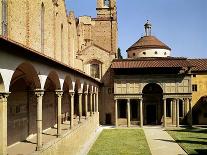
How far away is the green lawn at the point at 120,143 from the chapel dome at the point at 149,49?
58.7ft

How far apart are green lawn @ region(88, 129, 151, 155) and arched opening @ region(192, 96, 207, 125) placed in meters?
9.88

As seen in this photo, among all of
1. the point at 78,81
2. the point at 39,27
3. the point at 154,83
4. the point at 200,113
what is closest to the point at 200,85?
the point at 200,113

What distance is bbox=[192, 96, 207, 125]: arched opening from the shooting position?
38.4m

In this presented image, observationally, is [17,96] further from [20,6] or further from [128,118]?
[128,118]

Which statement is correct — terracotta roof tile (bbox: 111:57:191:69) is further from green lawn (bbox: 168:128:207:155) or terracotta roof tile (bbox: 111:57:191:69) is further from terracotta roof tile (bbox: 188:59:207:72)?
green lawn (bbox: 168:128:207:155)

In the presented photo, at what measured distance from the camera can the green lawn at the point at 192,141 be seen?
70.8 feet

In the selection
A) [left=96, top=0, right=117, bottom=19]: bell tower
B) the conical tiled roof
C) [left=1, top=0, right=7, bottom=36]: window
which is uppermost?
[left=96, top=0, right=117, bottom=19]: bell tower

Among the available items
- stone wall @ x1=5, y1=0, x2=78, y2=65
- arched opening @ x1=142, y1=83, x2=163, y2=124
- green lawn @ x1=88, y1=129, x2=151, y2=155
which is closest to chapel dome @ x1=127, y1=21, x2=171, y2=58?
arched opening @ x1=142, y1=83, x2=163, y2=124

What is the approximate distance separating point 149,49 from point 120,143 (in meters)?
24.6

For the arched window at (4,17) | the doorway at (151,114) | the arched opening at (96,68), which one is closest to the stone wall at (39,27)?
the arched window at (4,17)

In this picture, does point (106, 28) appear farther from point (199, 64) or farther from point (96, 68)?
point (199, 64)

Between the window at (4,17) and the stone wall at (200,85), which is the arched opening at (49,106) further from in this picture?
the stone wall at (200,85)

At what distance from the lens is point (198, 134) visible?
29859 millimetres

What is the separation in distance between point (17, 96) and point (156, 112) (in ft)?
82.4
